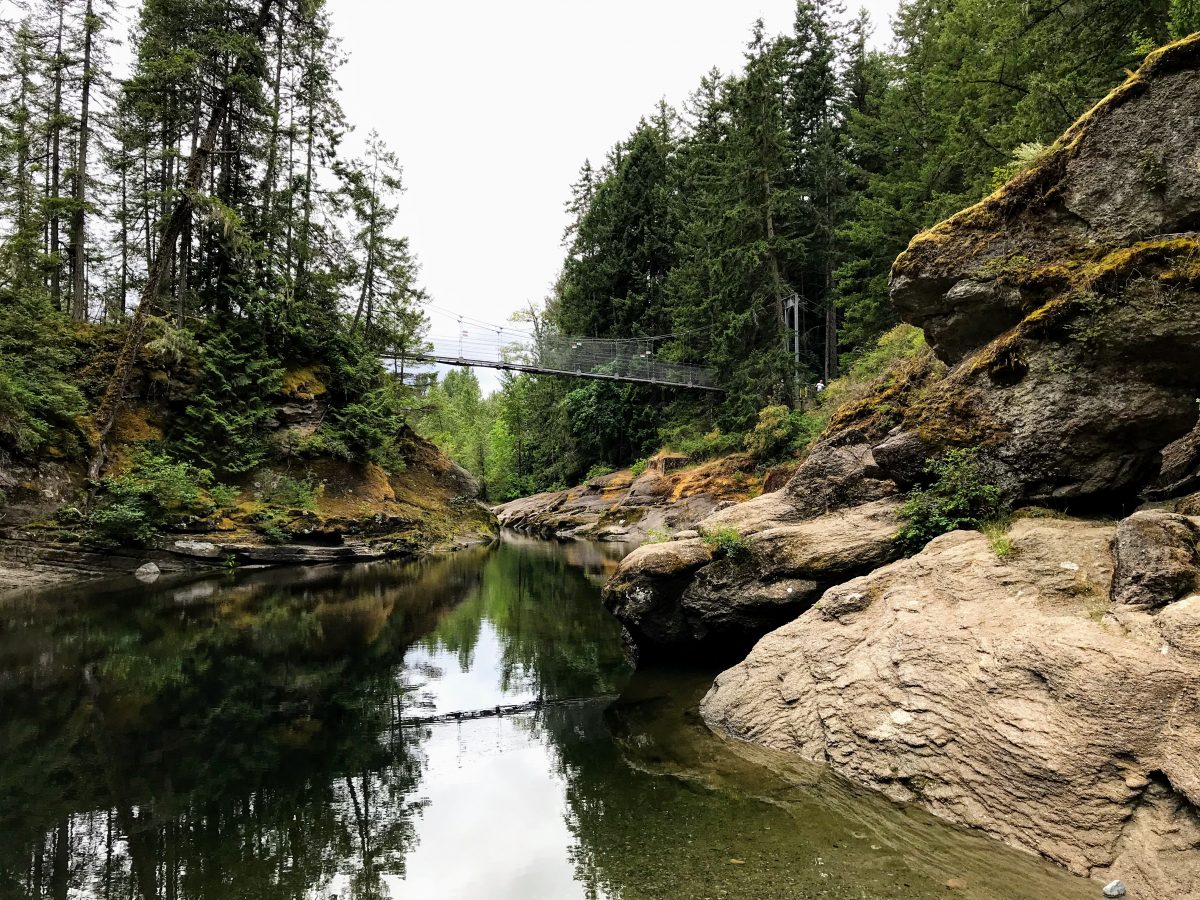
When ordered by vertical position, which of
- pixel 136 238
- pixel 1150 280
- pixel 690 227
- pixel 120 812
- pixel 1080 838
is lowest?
pixel 120 812

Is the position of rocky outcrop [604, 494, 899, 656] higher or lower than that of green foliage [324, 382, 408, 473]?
lower

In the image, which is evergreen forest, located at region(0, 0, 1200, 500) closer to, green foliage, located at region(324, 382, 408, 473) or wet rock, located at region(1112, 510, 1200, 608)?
green foliage, located at region(324, 382, 408, 473)

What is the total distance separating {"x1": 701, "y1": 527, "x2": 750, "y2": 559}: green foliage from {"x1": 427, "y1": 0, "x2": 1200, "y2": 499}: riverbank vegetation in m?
6.05

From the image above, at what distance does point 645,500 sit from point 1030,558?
23.7 meters

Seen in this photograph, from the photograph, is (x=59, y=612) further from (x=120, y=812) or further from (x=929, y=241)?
(x=929, y=241)

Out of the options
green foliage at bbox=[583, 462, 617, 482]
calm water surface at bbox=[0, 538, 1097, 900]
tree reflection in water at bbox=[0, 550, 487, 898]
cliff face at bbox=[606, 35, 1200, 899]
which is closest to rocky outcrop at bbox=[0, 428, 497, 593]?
tree reflection in water at bbox=[0, 550, 487, 898]

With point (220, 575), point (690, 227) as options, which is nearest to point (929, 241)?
point (220, 575)

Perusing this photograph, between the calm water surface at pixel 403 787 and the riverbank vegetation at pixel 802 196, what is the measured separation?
329 inches

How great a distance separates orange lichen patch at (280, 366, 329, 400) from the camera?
23.0 meters

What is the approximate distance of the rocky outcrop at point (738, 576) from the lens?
25.3 feet

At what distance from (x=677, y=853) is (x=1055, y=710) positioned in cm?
257

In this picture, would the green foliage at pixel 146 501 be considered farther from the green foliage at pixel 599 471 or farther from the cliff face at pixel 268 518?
the green foliage at pixel 599 471

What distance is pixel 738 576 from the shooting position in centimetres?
818

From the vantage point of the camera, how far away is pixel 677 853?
4.08 metres
